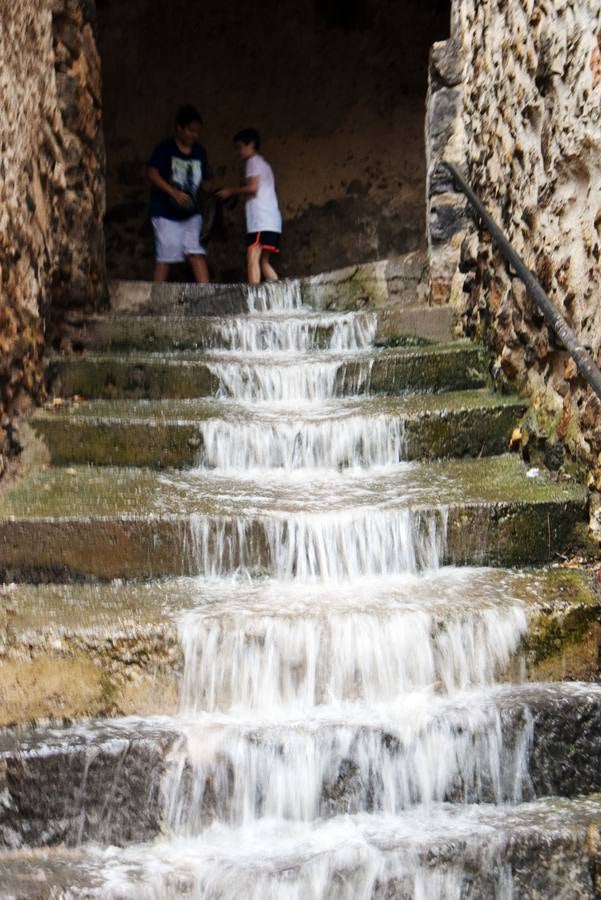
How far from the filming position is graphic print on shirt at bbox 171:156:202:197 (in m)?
7.07

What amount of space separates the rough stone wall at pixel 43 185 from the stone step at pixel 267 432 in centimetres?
25

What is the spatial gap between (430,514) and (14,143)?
235 cm

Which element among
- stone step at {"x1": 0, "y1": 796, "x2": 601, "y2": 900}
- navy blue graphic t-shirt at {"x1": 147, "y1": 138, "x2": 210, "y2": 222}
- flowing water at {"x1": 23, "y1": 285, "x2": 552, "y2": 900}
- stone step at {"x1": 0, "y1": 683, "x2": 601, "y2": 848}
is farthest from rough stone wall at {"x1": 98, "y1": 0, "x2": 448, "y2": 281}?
stone step at {"x1": 0, "y1": 796, "x2": 601, "y2": 900}

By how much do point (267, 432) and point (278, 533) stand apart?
756mm

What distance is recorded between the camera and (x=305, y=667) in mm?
3186

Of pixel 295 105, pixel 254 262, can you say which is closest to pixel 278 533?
pixel 254 262

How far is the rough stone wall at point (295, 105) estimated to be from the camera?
9445 mm

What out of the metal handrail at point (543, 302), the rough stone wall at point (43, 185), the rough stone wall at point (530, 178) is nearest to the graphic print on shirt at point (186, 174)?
the rough stone wall at point (43, 185)

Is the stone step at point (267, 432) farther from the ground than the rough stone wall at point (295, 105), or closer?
closer

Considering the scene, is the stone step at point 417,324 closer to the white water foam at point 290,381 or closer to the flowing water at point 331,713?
the white water foam at point 290,381

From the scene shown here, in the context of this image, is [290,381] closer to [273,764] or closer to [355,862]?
[273,764]

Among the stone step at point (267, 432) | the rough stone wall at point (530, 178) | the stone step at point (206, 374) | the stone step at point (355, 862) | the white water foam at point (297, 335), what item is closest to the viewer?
the stone step at point (355, 862)

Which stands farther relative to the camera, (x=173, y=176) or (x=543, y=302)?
(x=173, y=176)

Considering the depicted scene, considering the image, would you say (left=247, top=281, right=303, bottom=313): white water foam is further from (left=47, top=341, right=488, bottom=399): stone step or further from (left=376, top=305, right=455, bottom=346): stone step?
(left=47, top=341, right=488, bottom=399): stone step
